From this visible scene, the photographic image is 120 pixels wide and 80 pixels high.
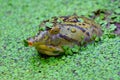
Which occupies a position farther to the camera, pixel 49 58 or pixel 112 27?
pixel 112 27

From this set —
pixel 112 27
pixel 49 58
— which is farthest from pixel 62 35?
pixel 112 27

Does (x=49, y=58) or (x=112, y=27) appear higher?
(x=112, y=27)

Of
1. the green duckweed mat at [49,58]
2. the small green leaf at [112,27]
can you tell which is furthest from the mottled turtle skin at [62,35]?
the small green leaf at [112,27]

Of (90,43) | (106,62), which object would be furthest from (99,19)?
(106,62)

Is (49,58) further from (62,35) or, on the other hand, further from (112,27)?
(112,27)

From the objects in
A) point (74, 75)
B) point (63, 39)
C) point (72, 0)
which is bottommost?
point (74, 75)

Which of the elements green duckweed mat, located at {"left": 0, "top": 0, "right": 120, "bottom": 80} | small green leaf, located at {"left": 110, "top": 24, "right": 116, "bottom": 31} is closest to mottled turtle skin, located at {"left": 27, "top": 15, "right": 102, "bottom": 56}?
green duckweed mat, located at {"left": 0, "top": 0, "right": 120, "bottom": 80}

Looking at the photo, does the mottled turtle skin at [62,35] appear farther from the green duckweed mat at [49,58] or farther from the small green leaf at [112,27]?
the small green leaf at [112,27]

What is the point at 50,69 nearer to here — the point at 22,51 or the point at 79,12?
the point at 22,51
